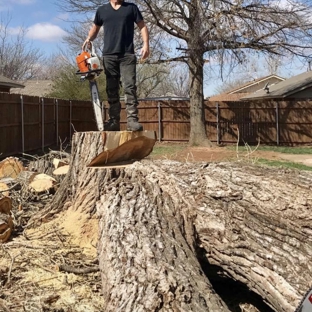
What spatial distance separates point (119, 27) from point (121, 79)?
0.58m

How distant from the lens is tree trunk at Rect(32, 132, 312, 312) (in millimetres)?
2596

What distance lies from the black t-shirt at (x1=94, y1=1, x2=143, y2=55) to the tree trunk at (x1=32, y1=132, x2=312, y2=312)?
160 cm

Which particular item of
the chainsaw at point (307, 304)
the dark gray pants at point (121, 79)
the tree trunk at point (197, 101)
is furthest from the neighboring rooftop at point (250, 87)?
the chainsaw at point (307, 304)

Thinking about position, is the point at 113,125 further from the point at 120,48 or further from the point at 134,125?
the point at 120,48

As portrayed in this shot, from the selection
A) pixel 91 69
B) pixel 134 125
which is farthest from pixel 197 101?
pixel 134 125

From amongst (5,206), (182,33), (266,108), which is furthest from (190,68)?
(5,206)

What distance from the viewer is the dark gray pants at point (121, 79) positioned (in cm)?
516

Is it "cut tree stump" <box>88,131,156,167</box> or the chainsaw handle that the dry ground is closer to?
"cut tree stump" <box>88,131,156,167</box>

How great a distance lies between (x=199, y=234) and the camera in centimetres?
349

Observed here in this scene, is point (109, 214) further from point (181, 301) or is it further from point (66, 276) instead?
point (181, 301)

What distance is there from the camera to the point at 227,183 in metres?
3.71

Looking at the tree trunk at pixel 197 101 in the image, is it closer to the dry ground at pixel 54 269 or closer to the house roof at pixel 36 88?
the dry ground at pixel 54 269

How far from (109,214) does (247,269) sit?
109cm

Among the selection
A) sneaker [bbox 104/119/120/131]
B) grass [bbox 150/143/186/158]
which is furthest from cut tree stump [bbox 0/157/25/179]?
grass [bbox 150/143/186/158]
